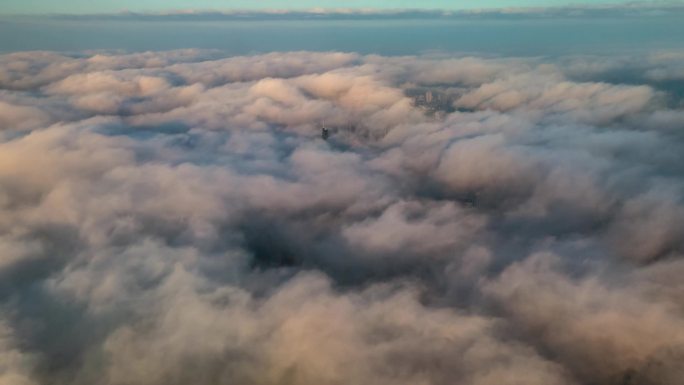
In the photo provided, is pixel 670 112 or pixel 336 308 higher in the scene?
pixel 670 112

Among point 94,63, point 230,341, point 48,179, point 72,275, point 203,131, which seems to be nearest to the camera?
point 230,341

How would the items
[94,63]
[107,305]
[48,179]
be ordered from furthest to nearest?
[94,63]
[48,179]
[107,305]

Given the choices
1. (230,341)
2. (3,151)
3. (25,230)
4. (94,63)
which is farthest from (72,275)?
(94,63)

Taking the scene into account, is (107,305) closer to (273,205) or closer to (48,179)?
(273,205)

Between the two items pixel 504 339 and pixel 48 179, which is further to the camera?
pixel 48 179

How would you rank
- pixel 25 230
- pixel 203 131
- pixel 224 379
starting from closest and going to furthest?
pixel 224 379, pixel 25 230, pixel 203 131

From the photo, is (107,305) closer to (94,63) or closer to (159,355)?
(159,355)

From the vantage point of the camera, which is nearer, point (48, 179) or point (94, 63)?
point (48, 179)

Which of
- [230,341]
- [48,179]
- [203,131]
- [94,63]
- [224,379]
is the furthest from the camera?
[94,63]

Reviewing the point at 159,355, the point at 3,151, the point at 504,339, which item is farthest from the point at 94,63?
the point at 504,339
